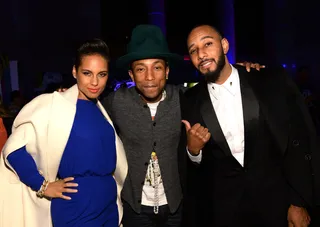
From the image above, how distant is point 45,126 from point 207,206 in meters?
1.16

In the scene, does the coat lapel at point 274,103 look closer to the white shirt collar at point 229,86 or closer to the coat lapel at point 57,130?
the white shirt collar at point 229,86

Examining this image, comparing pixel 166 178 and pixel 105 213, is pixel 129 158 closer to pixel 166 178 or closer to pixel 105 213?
pixel 166 178

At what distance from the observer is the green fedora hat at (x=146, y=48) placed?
218 cm

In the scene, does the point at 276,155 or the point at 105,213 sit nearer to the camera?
the point at 105,213

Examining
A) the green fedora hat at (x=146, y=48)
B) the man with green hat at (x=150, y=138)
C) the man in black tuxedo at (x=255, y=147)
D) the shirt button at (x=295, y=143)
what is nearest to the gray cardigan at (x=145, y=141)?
the man with green hat at (x=150, y=138)

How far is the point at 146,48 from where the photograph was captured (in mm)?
2193

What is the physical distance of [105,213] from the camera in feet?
5.94

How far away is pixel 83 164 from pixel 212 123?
811 millimetres

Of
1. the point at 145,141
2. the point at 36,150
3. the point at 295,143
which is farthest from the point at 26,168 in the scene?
the point at 295,143

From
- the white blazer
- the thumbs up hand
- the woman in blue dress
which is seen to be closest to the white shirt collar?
the thumbs up hand

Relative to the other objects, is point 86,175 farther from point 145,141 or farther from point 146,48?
point 146,48

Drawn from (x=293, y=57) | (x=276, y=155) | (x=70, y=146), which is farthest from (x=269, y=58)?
(x=70, y=146)

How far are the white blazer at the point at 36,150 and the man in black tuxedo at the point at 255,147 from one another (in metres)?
0.75

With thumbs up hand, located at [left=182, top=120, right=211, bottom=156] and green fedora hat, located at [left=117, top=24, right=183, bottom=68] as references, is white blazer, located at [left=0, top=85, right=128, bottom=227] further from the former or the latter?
thumbs up hand, located at [left=182, top=120, right=211, bottom=156]
